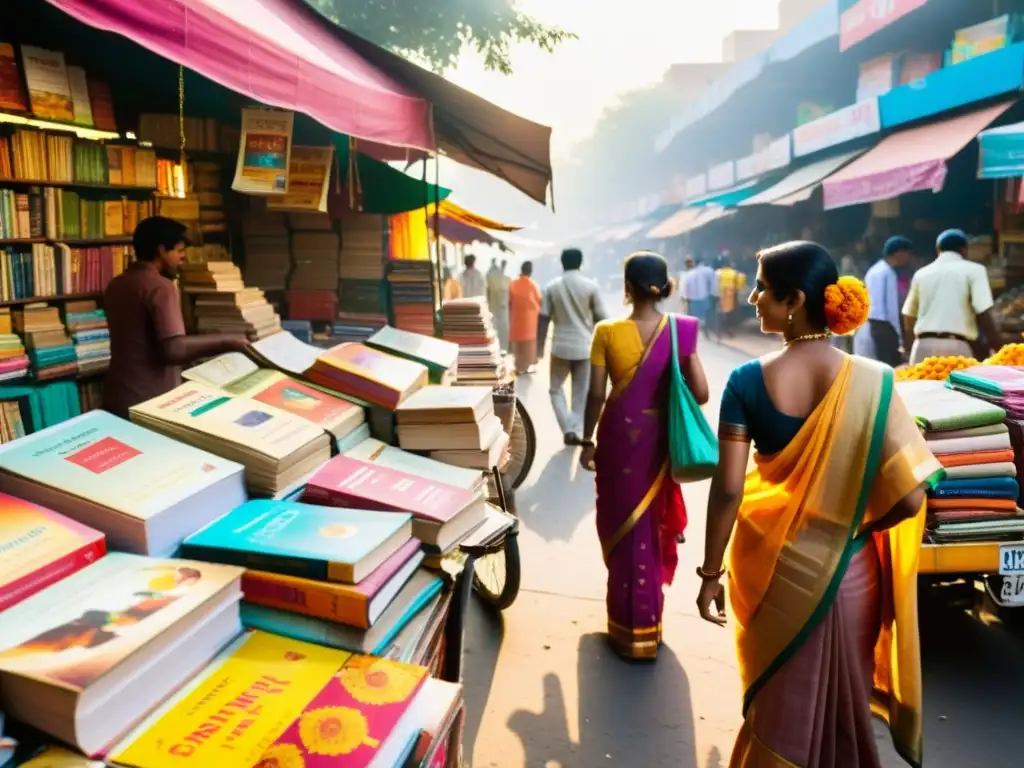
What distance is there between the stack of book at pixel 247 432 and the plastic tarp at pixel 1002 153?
7149 millimetres

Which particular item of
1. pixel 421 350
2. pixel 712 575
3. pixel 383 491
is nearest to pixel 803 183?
pixel 421 350

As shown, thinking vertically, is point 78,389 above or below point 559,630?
above

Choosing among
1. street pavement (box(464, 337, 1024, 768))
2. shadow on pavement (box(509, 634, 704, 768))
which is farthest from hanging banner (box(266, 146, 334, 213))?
shadow on pavement (box(509, 634, 704, 768))

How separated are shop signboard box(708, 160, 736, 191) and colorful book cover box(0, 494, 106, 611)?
22054 mm

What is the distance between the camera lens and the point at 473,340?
476cm

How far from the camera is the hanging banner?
15.9 feet

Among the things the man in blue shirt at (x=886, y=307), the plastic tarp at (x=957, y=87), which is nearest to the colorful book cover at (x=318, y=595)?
the man in blue shirt at (x=886, y=307)

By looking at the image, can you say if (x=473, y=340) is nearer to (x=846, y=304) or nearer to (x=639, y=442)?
(x=639, y=442)

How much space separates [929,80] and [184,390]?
12.4m

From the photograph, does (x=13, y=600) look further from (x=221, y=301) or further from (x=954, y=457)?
(x=221, y=301)

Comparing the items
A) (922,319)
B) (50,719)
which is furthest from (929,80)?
(50,719)

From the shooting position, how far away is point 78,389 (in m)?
5.04

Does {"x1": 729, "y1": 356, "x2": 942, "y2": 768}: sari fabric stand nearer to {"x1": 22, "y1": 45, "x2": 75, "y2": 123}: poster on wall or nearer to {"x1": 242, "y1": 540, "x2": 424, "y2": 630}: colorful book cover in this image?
{"x1": 242, "y1": 540, "x2": 424, "y2": 630}: colorful book cover

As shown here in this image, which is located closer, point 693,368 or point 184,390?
point 184,390
